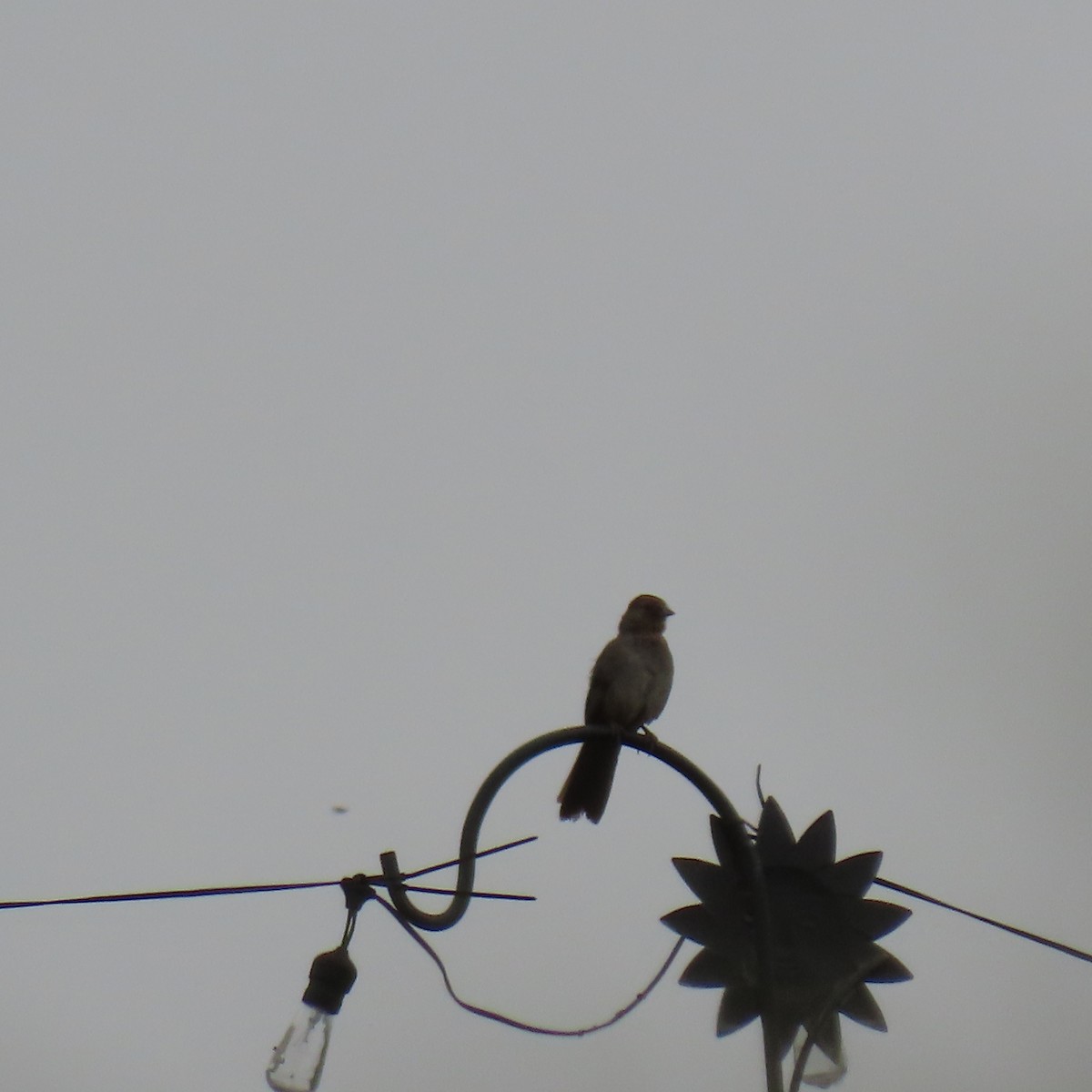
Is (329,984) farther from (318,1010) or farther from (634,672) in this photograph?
(634,672)

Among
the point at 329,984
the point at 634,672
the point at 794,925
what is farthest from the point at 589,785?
the point at 329,984

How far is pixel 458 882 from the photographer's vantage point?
3047 mm

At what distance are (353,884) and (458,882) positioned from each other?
1.09 ft

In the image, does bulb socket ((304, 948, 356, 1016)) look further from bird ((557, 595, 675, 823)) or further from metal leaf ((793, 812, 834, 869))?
bird ((557, 595, 675, 823))

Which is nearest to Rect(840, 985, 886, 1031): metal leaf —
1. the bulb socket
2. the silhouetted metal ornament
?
the silhouetted metal ornament

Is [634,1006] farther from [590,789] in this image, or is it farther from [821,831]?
[590,789]

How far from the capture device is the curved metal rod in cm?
284

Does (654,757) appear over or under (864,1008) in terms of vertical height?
over

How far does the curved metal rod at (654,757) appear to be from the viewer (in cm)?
284

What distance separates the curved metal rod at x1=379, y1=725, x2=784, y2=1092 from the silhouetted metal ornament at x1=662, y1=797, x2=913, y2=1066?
0.05 meters

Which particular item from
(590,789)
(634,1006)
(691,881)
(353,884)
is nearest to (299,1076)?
(353,884)

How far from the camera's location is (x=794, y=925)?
3.12 metres

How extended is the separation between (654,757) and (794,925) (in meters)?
0.56

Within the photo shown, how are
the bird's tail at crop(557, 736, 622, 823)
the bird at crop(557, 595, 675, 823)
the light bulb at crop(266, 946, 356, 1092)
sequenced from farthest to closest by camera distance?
the bird at crop(557, 595, 675, 823) → the bird's tail at crop(557, 736, 622, 823) → the light bulb at crop(266, 946, 356, 1092)
